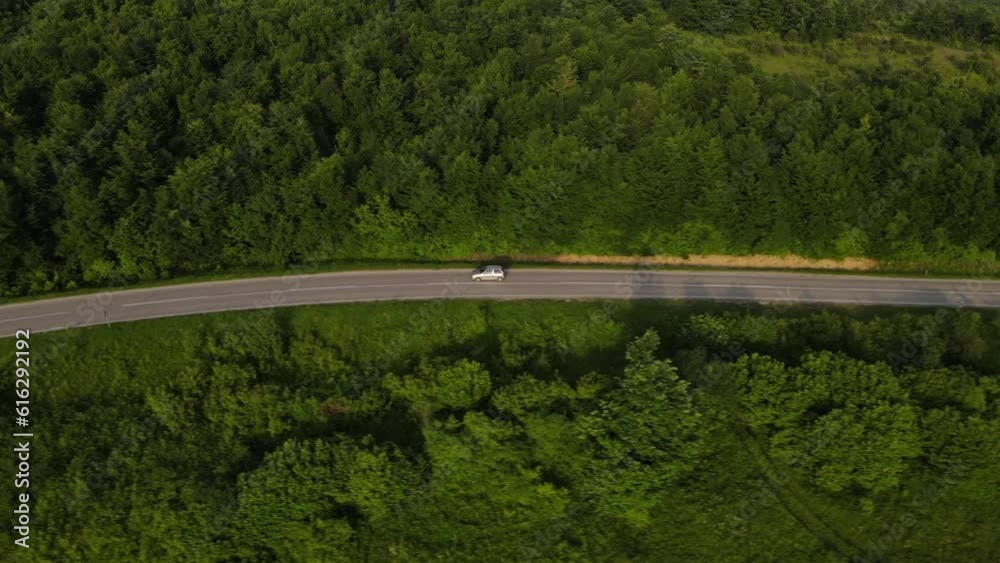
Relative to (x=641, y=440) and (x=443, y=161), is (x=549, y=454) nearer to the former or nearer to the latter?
(x=641, y=440)

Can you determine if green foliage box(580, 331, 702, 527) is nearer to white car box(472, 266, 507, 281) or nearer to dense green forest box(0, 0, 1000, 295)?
white car box(472, 266, 507, 281)

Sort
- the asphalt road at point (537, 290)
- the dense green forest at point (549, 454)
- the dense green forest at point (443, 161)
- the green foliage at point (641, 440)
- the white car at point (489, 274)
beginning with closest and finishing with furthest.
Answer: the green foliage at point (641, 440) < the dense green forest at point (549, 454) < the dense green forest at point (443, 161) < the asphalt road at point (537, 290) < the white car at point (489, 274)

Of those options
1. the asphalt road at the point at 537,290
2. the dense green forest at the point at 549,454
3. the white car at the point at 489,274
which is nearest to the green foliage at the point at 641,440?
the dense green forest at the point at 549,454

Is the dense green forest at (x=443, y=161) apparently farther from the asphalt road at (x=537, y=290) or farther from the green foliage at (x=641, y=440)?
the green foliage at (x=641, y=440)

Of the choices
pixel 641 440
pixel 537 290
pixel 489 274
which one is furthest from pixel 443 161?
pixel 641 440

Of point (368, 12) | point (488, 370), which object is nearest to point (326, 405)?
point (488, 370)

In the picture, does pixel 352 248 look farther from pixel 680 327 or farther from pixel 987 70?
pixel 987 70

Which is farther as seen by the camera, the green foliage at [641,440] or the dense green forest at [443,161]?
the dense green forest at [443,161]

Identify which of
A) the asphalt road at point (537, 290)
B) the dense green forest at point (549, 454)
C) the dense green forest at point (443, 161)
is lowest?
the dense green forest at point (549, 454)
